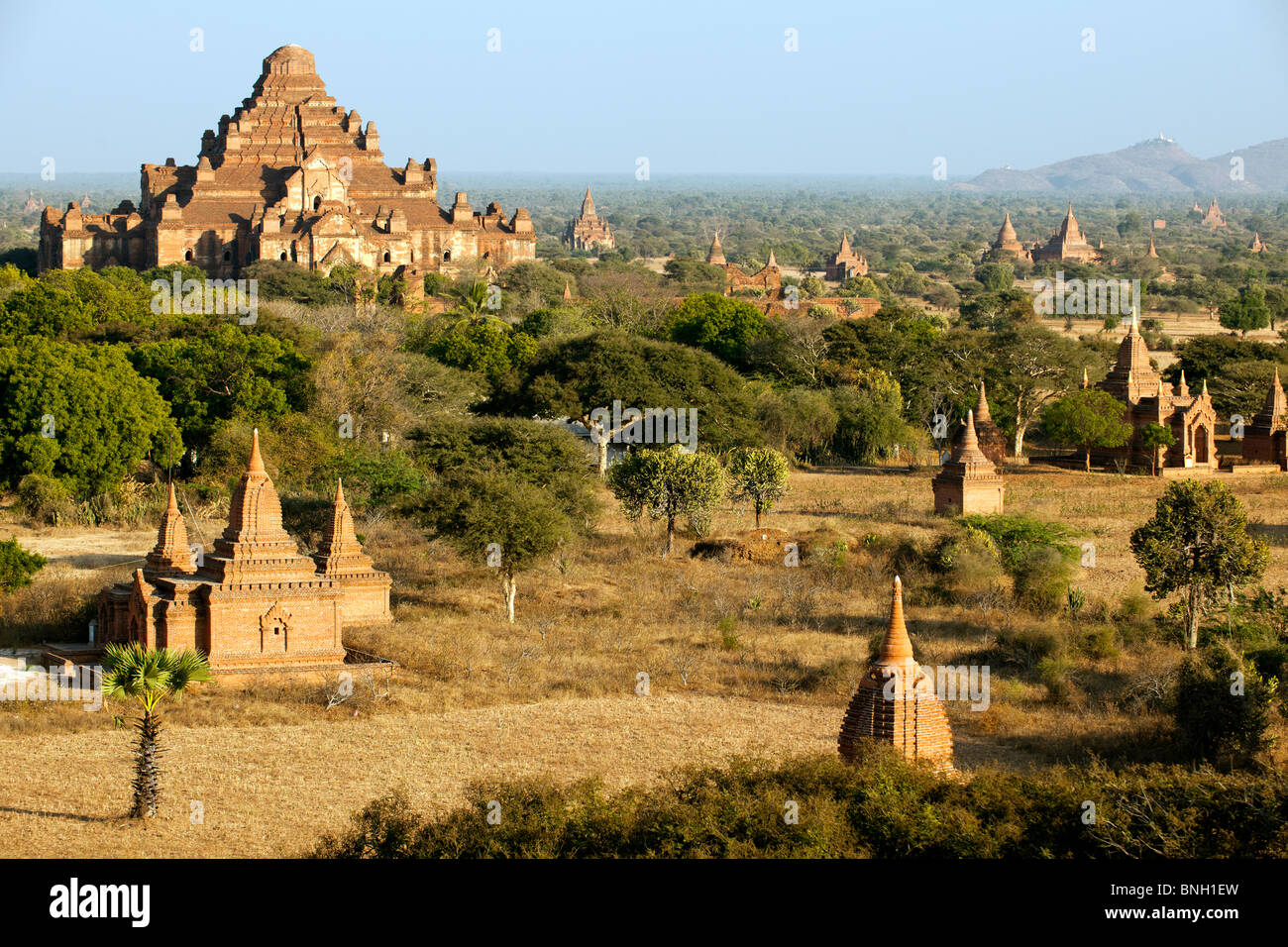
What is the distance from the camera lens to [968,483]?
39.9m

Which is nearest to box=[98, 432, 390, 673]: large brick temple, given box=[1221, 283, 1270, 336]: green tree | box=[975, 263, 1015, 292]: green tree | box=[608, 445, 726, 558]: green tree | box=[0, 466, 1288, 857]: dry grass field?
box=[0, 466, 1288, 857]: dry grass field

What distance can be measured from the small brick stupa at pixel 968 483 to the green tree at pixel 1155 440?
29.0 feet

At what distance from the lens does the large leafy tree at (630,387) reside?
48.3m

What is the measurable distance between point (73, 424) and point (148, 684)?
1933cm

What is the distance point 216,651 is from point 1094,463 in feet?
98.0

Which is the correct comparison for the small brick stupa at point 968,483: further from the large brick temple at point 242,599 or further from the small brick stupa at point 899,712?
the small brick stupa at point 899,712

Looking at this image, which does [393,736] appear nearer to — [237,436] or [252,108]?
[237,436]

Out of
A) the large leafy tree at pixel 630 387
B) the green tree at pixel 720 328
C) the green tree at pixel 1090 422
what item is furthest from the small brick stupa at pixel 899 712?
the green tree at pixel 720 328

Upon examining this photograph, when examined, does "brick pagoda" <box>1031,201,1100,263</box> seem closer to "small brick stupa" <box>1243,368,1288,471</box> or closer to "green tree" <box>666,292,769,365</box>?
"green tree" <box>666,292,769,365</box>

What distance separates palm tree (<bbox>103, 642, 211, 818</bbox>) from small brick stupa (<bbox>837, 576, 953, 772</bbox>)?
798cm

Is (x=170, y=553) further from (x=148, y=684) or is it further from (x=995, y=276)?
(x=995, y=276)

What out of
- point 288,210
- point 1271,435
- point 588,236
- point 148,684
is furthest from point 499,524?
point 588,236

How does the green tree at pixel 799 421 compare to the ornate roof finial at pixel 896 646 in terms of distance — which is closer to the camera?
the ornate roof finial at pixel 896 646
